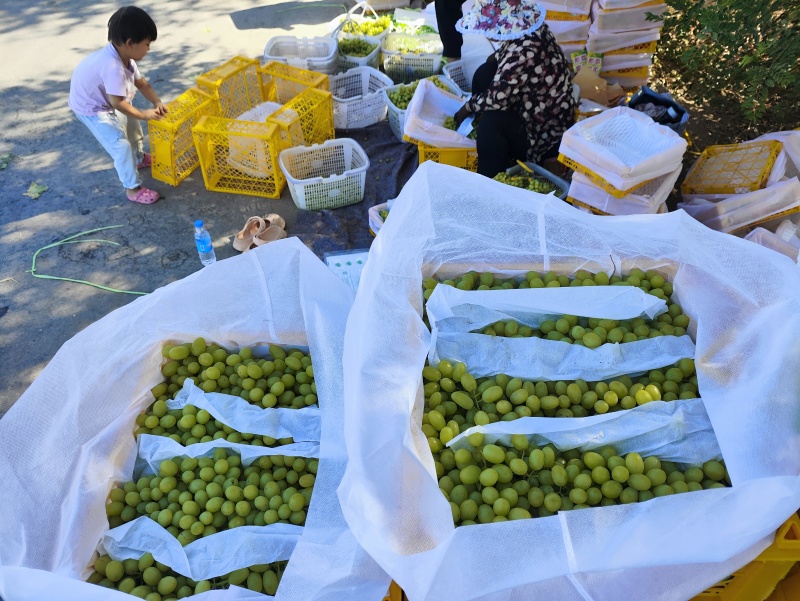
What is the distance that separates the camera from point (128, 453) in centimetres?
194

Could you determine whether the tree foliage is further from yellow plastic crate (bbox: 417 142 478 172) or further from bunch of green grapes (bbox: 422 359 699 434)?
bunch of green grapes (bbox: 422 359 699 434)

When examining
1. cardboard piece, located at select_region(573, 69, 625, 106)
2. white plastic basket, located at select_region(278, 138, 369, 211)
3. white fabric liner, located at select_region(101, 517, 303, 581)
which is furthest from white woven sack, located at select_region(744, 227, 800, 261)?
white fabric liner, located at select_region(101, 517, 303, 581)

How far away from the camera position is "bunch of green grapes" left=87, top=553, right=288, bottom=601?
1596 mm

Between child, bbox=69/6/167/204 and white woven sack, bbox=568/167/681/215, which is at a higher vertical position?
child, bbox=69/6/167/204

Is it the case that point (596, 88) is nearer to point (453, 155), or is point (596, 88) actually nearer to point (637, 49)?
point (637, 49)

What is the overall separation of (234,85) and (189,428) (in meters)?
3.22

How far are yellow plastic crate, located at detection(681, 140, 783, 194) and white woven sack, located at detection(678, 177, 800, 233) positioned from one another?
123 millimetres

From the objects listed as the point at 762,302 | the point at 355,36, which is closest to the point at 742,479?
the point at 762,302

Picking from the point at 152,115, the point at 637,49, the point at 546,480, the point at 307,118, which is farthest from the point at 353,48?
the point at 546,480

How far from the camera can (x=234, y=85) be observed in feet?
14.3

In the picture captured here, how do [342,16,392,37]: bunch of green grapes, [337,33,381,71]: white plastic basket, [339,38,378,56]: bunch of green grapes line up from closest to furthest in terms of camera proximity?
[337,33,381,71]: white plastic basket < [339,38,378,56]: bunch of green grapes < [342,16,392,37]: bunch of green grapes

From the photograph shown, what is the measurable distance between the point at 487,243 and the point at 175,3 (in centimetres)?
613

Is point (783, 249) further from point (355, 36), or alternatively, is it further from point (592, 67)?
point (355, 36)

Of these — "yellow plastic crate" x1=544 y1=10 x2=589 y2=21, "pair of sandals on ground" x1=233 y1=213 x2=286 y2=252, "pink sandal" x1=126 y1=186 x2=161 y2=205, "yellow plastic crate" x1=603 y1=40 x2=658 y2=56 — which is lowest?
"pair of sandals on ground" x1=233 y1=213 x2=286 y2=252
